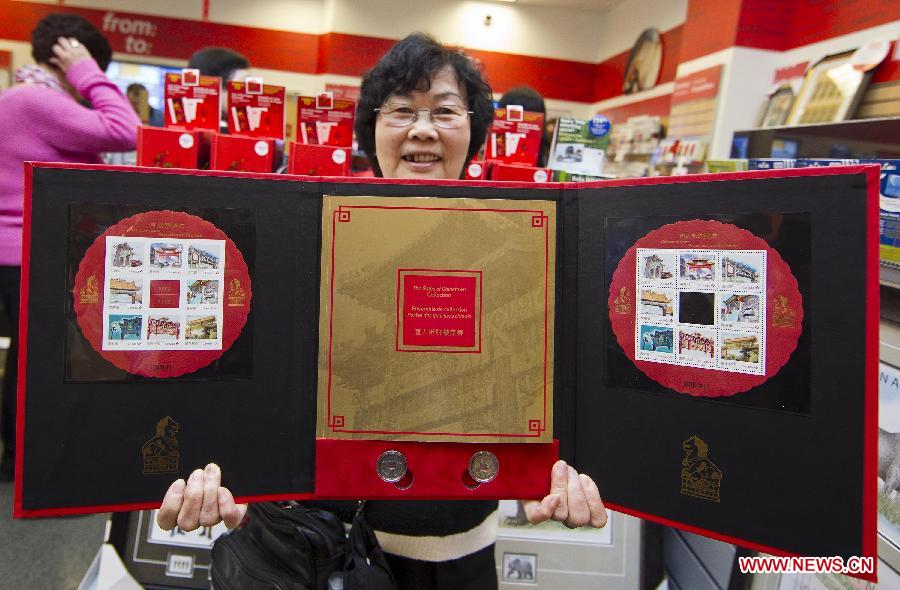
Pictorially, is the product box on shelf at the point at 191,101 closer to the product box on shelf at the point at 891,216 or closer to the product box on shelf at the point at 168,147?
the product box on shelf at the point at 168,147

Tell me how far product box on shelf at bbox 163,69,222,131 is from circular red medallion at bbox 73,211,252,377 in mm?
1265

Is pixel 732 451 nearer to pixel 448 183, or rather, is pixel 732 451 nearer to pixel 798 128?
pixel 448 183

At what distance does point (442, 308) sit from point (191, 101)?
1487 millimetres

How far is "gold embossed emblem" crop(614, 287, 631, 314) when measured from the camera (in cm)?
91

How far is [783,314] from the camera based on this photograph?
839 mm

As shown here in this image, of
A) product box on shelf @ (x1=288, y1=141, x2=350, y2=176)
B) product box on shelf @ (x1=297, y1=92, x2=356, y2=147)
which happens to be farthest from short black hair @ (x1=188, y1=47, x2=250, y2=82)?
product box on shelf @ (x1=288, y1=141, x2=350, y2=176)

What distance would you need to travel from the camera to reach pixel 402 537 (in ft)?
4.11

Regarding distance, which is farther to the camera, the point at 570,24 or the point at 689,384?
the point at 570,24

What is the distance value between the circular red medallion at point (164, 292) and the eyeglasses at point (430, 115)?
546 millimetres

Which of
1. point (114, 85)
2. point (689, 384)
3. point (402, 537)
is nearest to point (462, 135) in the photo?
point (689, 384)

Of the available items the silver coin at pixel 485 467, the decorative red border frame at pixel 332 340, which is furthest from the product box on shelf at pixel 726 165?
the silver coin at pixel 485 467

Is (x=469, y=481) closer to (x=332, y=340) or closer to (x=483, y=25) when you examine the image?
(x=332, y=340)

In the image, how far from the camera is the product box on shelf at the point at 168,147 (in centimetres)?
190

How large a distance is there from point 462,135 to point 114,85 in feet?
5.44
